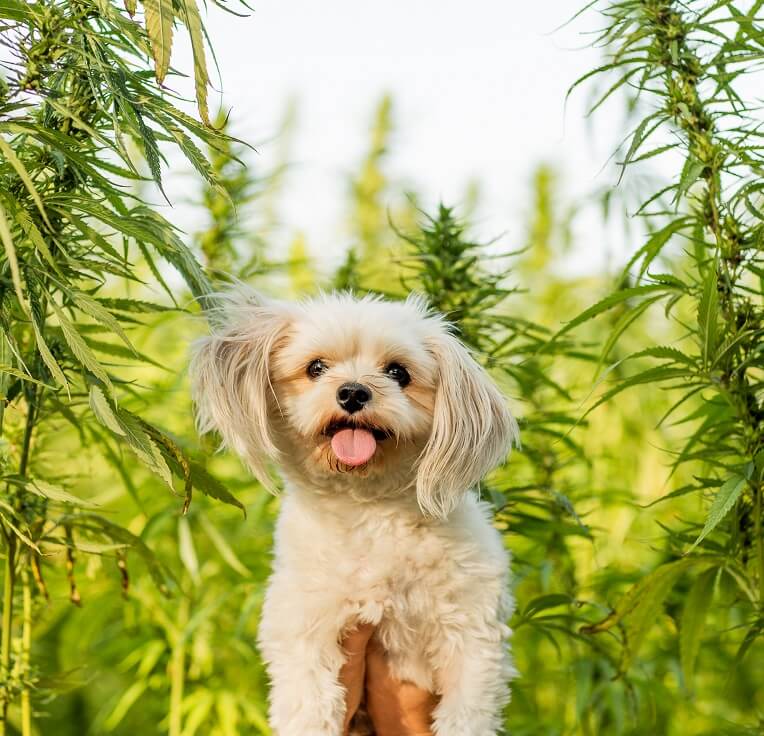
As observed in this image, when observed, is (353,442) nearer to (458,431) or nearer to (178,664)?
(458,431)

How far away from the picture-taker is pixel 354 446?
1963 millimetres

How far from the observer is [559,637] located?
153 inches

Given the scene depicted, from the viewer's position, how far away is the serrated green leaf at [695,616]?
2209 millimetres

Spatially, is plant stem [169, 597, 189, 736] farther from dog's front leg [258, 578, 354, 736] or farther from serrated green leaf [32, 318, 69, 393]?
serrated green leaf [32, 318, 69, 393]

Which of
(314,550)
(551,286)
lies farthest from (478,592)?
(551,286)

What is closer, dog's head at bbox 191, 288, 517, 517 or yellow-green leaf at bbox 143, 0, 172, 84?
yellow-green leaf at bbox 143, 0, 172, 84

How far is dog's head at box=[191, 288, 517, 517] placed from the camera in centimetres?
199

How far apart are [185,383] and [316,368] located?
1359mm

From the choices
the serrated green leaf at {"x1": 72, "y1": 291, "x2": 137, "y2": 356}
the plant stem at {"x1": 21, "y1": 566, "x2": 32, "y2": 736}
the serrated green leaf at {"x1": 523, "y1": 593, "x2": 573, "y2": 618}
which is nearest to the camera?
the serrated green leaf at {"x1": 72, "y1": 291, "x2": 137, "y2": 356}

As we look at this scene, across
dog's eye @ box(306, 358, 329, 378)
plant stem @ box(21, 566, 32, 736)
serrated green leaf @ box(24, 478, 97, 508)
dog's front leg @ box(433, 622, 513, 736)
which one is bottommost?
plant stem @ box(21, 566, 32, 736)

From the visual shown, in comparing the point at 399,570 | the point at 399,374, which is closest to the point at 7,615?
the point at 399,570

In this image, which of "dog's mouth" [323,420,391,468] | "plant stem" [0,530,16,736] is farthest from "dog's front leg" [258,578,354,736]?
"plant stem" [0,530,16,736]

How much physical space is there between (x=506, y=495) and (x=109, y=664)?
7.48 ft

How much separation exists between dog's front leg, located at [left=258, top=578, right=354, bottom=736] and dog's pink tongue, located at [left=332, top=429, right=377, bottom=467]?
0.33 m
